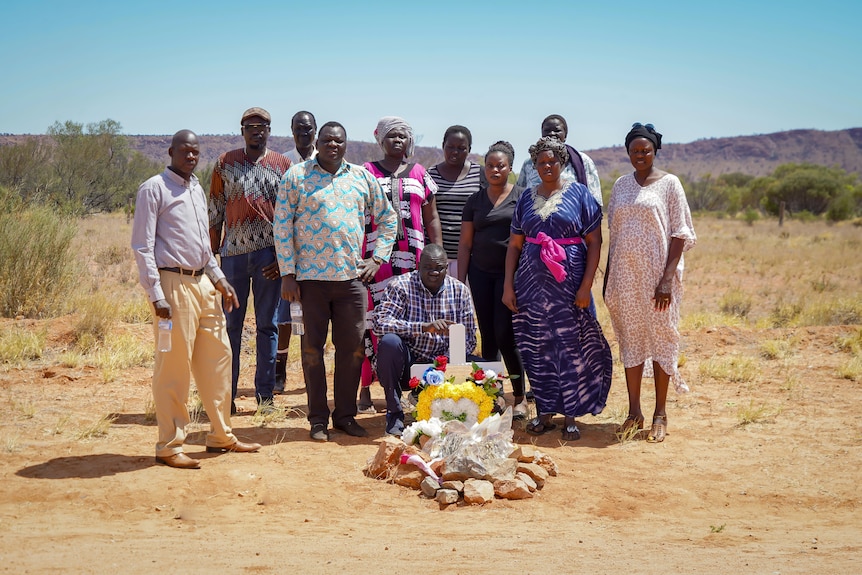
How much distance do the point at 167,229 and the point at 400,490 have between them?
7.05ft

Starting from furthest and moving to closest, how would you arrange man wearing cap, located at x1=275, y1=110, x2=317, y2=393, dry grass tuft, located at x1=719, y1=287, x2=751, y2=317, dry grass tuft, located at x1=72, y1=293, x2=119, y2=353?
1. dry grass tuft, located at x1=719, y1=287, x2=751, y2=317
2. dry grass tuft, located at x1=72, y1=293, x2=119, y2=353
3. man wearing cap, located at x1=275, y1=110, x2=317, y2=393

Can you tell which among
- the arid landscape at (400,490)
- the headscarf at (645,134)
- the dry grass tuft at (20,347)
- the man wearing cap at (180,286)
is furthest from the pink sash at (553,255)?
the dry grass tuft at (20,347)

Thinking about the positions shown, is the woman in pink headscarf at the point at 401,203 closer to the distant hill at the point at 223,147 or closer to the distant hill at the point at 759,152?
the distant hill at the point at 223,147

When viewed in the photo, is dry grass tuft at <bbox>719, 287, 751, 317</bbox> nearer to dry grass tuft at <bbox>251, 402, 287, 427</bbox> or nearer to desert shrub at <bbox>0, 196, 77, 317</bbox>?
dry grass tuft at <bbox>251, 402, 287, 427</bbox>

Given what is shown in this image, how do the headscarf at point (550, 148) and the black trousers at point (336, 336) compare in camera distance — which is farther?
the headscarf at point (550, 148)

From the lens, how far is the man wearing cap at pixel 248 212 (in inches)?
256

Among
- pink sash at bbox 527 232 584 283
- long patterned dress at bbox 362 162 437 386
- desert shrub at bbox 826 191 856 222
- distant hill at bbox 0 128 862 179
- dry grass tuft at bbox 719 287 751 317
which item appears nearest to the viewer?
pink sash at bbox 527 232 584 283

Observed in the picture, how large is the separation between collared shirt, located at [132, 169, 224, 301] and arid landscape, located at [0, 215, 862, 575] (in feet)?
4.22

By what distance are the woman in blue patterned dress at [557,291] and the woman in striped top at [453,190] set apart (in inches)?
27.6

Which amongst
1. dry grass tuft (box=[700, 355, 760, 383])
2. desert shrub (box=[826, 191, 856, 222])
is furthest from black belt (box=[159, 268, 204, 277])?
desert shrub (box=[826, 191, 856, 222])

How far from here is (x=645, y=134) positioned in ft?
20.5

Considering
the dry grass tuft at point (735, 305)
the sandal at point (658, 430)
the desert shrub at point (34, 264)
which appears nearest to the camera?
the sandal at point (658, 430)

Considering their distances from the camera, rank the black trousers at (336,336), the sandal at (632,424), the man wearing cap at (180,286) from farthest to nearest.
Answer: the sandal at (632,424) < the black trousers at (336,336) < the man wearing cap at (180,286)

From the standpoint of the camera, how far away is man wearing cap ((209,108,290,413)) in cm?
650
